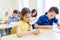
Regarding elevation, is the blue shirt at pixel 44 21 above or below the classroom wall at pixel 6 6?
below

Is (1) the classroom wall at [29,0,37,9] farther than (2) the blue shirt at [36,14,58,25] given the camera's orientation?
Yes

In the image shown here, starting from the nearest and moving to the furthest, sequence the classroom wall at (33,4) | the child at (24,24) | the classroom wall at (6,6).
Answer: the child at (24,24) < the classroom wall at (33,4) < the classroom wall at (6,6)

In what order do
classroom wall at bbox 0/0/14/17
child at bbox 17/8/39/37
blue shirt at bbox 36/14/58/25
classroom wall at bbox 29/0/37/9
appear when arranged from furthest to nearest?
classroom wall at bbox 0/0/14/17 < classroom wall at bbox 29/0/37/9 < blue shirt at bbox 36/14/58/25 < child at bbox 17/8/39/37

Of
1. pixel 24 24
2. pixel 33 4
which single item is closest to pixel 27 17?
pixel 24 24

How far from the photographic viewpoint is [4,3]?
21.4 feet

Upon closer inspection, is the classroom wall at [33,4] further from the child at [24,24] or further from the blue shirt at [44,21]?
the child at [24,24]

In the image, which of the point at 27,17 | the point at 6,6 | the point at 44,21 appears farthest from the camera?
the point at 6,6

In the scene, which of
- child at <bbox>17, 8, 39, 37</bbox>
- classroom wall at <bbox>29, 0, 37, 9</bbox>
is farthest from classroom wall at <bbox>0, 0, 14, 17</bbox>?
child at <bbox>17, 8, 39, 37</bbox>

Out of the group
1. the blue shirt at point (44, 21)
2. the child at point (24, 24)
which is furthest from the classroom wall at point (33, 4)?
the child at point (24, 24)

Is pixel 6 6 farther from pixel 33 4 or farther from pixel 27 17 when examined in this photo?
pixel 27 17

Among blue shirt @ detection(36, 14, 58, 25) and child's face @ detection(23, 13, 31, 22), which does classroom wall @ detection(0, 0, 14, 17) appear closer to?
blue shirt @ detection(36, 14, 58, 25)

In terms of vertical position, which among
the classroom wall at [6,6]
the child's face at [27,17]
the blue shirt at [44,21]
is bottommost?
the blue shirt at [44,21]

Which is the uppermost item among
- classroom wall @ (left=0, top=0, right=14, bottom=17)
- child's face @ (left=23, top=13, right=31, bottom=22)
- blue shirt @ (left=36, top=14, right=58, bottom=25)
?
classroom wall @ (left=0, top=0, right=14, bottom=17)

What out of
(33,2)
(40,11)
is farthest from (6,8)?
(40,11)
